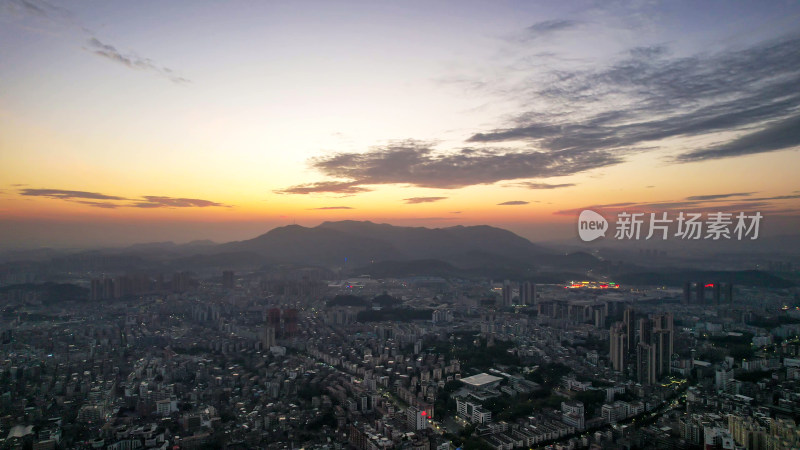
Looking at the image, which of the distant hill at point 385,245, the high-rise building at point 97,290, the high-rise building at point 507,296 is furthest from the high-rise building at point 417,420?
the distant hill at point 385,245

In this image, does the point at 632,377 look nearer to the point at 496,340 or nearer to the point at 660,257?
the point at 496,340

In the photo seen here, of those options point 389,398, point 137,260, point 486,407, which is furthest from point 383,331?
point 137,260

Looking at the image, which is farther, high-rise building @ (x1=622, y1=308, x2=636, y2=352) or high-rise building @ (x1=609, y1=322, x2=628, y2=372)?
high-rise building @ (x1=622, y1=308, x2=636, y2=352)

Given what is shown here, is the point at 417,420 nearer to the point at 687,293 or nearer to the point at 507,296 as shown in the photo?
the point at 507,296

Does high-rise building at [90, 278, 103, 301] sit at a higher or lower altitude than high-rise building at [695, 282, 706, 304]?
higher

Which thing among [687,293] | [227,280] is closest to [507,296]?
[687,293]

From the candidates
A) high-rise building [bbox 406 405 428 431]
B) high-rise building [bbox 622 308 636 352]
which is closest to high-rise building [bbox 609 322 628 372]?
high-rise building [bbox 622 308 636 352]

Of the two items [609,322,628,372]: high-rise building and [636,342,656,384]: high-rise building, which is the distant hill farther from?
[636,342,656,384]: high-rise building

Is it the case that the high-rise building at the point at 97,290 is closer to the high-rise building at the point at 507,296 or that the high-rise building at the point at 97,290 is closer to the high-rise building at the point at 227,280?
the high-rise building at the point at 227,280
